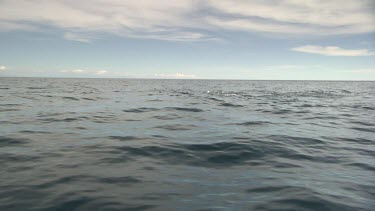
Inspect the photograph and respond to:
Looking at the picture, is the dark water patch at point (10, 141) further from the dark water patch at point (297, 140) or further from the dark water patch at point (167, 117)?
the dark water patch at point (297, 140)

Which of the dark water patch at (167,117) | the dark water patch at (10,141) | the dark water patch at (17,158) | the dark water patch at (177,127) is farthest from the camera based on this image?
the dark water patch at (167,117)

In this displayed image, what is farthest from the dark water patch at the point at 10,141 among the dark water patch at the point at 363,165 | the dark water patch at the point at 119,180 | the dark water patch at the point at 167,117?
the dark water patch at the point at 363,165

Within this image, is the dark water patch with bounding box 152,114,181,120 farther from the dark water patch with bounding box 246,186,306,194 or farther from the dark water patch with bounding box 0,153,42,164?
the dark water patch with bounding box 246,186,306,194

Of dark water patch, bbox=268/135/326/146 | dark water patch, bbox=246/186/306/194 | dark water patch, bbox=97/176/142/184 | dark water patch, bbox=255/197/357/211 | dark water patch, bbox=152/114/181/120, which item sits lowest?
dark water patch, bbox=97/176/142/184

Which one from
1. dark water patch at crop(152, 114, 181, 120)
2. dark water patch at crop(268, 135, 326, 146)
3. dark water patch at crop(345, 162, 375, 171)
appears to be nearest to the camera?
dark water patch at crop(345, 162, 375, 171)

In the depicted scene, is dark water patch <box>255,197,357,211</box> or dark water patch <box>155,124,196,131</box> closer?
dark water patch <box>255,197,357,211</box>

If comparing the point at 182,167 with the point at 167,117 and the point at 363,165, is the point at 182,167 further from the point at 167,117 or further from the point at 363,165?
the point at 167,117

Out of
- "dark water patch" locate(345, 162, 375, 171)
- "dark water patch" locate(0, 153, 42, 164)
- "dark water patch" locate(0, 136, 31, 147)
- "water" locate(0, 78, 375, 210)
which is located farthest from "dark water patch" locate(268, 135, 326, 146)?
"dark water patch" locate(0, 136, 31, 147)

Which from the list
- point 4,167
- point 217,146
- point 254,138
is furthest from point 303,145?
point 4,167

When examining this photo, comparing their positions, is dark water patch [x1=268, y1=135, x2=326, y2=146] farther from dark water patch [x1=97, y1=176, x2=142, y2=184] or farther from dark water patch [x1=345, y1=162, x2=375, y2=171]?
dark water patch [x1=97, y1=176, x2=142, y2=184]

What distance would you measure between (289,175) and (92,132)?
806 centimetres

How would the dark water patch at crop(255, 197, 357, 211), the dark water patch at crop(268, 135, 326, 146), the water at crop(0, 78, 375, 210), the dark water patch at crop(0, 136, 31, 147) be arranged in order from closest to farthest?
the dark water patch at crop(255, 197, 357, 211) < the water at crop(0, 78, 375, 210) < the dark water patch at crop(0, 136, 31, 147) < the dark water patch at crop(268, 135, 326, 146)

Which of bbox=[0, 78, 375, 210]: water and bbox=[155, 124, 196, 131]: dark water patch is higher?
bbox=[155, 124, 196, 131]: dark water patch

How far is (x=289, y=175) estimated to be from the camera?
7203mm
